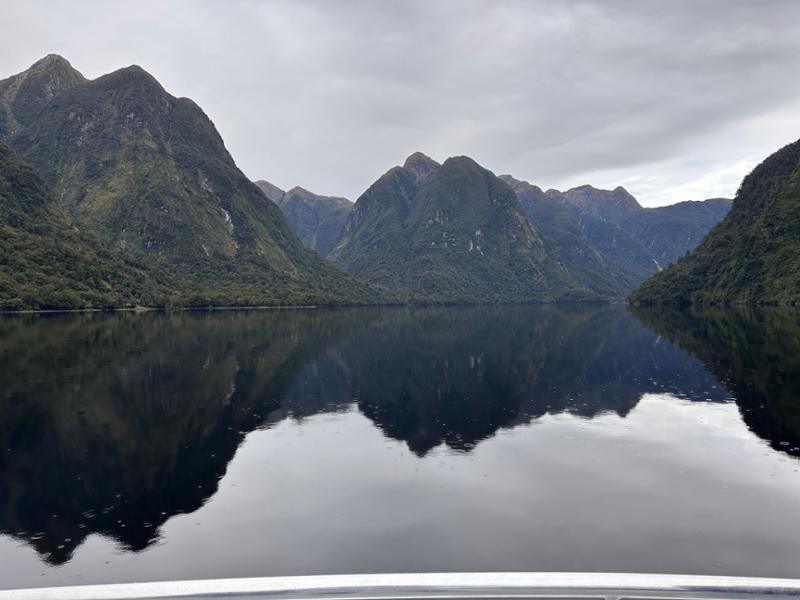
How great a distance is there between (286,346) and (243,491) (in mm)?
67801

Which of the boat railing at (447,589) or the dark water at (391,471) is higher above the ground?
the boat railing at (447,589)

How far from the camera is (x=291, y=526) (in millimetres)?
22812

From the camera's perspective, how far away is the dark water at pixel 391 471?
20.1 m

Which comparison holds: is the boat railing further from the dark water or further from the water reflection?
the water reflection

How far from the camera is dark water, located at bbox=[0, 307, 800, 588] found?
20.1 metres

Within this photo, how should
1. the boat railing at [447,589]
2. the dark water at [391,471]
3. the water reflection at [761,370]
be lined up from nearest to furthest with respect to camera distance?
the boat railing at [447,589] < the dark water at [391,471] < the water reflection at [761,370]

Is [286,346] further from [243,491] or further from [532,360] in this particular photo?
[243,491]

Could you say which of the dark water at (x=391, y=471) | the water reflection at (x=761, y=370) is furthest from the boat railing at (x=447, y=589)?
the water reflection at (x=761, y=370)

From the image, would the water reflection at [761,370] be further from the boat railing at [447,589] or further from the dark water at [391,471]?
the boat railing at [447,589]

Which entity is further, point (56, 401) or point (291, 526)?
point (56, 401)

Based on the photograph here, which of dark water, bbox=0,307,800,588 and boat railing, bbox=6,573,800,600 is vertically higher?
boat railing, bbox=6,573,800,600

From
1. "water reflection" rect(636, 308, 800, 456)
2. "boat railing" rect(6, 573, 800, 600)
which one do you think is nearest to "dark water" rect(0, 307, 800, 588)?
"water reflection" rect(636, 308, 800, 456)

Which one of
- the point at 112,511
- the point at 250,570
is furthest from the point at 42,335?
the point at 250,570

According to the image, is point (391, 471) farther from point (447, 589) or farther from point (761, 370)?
point (761, 370)
